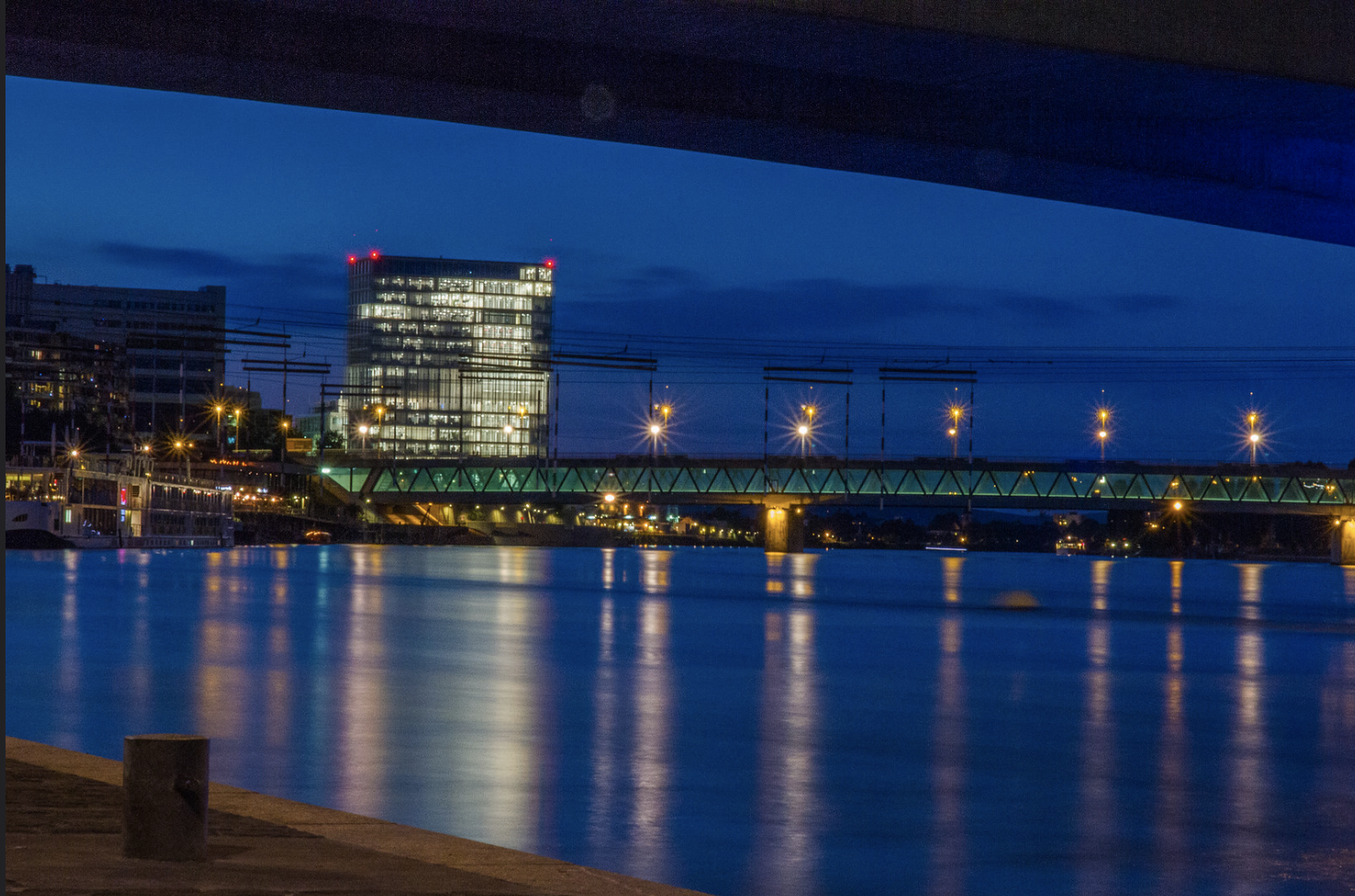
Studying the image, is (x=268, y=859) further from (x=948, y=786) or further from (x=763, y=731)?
(x=763, y=731)

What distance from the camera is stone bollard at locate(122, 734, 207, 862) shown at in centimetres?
863

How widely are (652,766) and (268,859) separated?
331 inches

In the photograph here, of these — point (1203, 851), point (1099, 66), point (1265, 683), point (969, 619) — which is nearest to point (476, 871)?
point (1203, 851)

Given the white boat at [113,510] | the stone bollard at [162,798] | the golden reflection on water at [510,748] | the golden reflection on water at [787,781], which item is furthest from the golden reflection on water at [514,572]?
the stone bollard at [162,798]

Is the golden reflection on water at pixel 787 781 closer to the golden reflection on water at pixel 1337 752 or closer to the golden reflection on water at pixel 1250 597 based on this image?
the golden reflection on water at pixel 1337 752

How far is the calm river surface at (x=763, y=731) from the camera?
41.6ft

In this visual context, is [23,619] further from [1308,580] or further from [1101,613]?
[1308,580]

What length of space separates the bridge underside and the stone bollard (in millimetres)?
8934

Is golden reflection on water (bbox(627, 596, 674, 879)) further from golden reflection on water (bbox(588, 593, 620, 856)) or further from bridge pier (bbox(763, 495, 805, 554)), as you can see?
bridge pier (bbox(763, 495, 805, 554))

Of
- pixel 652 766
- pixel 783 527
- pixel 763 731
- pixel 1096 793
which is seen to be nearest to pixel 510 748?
pixel 652 766

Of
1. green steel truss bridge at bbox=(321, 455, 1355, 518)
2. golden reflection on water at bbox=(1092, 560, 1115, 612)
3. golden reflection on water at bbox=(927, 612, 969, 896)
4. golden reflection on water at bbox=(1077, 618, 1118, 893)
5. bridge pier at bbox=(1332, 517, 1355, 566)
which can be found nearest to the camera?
golden reflection on water at bbox=(927, 612, 969, 896)

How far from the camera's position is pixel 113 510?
117250 millimetres

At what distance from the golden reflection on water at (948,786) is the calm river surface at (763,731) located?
0.17 feet

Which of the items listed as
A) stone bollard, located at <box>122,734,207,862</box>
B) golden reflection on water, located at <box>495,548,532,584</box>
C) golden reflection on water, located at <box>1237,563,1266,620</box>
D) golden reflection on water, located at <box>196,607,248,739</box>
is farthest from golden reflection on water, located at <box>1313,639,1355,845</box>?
golden reflection on water, located at <box>495,548,532,584</box>
